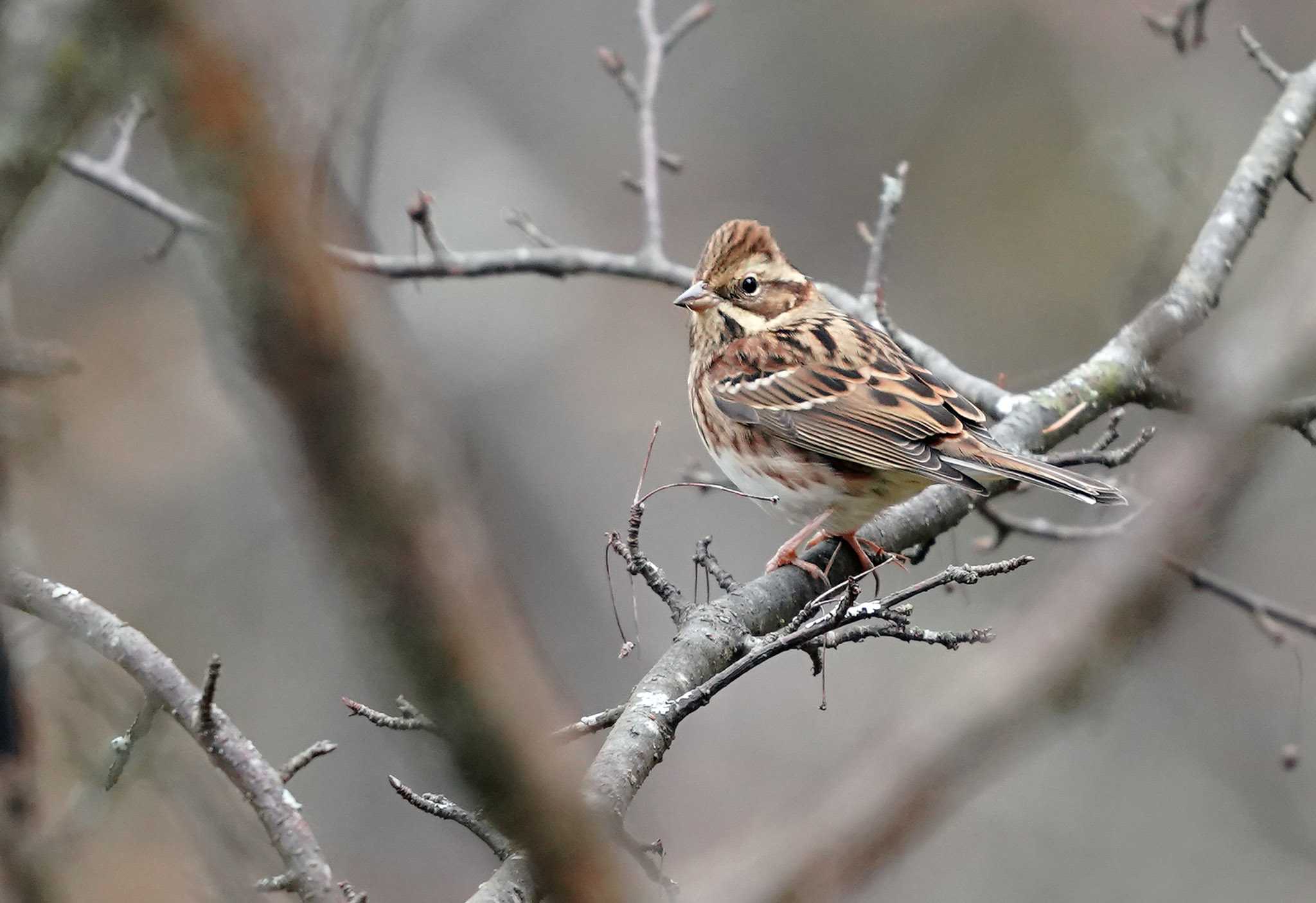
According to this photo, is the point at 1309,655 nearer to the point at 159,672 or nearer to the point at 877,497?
the point at 877,497

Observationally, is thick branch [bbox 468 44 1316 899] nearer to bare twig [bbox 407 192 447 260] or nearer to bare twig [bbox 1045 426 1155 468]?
bare twig [bbox 1045 426 1155 468]

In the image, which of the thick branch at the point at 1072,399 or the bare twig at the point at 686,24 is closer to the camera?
the thick branch at the point at 1072,399

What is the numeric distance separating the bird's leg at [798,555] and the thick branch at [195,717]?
7.04ft

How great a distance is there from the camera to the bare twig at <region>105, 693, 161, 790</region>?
113 inches

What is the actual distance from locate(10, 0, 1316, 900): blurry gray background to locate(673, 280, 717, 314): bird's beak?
8.84 ft

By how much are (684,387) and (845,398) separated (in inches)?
263

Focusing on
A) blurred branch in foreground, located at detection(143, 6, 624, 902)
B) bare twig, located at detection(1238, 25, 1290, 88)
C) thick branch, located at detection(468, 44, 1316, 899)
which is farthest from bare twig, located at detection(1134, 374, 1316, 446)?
blurred branch in foreground, located at detection(143, 6, 624, 902)

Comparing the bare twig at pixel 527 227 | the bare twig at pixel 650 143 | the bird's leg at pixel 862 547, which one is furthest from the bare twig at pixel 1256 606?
the bare twig at pixel 527 227

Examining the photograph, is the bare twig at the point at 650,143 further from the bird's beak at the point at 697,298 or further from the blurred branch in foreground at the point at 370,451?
the blurred branch in foreground at the point at 370,451

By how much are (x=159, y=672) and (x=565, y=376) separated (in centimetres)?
962

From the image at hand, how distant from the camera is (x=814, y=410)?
579 centimetres

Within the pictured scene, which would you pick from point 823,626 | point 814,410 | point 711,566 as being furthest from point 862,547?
point 823,626

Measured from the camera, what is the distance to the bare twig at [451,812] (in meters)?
2.36

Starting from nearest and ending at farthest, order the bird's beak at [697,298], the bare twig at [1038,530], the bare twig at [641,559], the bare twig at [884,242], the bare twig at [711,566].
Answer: the bare twig at [641,559], the bare twig at [711,566], the bare twig at [1038,530], the bare twig at [884,242], the bird's beak at [697,298]
